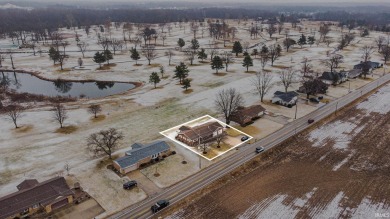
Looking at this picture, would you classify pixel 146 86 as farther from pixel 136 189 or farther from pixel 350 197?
pixel 350 197

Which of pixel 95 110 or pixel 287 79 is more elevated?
pixel 287 79

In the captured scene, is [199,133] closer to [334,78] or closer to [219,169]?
[219,169]

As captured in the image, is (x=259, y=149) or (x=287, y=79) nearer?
(x=259, y=149)

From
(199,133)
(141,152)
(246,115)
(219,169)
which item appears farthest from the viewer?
(246,115)

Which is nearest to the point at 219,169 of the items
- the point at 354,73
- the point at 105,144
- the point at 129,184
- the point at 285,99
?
the point at 129,184

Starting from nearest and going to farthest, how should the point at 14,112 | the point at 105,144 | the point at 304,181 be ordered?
the point at 304,181 → the point at 105,144 → the point at 14,112

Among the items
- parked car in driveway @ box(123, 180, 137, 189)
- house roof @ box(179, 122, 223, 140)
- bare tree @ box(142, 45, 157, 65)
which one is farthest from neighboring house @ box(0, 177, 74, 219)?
bare tree @ box(142, 45, 157, 65)
